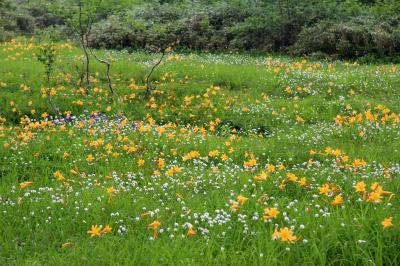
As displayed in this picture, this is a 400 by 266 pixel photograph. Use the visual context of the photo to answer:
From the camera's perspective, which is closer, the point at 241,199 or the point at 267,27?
the point at 241,199

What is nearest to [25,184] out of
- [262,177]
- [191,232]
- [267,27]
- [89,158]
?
[89,158]

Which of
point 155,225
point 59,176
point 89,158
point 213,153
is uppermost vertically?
point 155,225

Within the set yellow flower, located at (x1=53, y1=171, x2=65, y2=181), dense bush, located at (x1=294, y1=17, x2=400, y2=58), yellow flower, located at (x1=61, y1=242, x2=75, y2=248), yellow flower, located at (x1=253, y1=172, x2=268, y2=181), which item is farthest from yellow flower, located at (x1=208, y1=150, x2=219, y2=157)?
dense bush, located at (x1=294, y1=17, x2=400, y2=58)

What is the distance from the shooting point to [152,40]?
73.0ft

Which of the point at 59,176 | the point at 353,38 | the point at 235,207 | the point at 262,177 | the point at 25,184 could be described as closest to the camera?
the point at 235,207

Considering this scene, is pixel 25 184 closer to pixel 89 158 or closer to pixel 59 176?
pixel 59 176

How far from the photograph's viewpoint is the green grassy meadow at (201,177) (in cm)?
377

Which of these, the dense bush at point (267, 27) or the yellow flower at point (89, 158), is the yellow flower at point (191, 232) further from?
the dense bush at point (267, 27)

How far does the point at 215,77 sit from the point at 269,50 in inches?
365

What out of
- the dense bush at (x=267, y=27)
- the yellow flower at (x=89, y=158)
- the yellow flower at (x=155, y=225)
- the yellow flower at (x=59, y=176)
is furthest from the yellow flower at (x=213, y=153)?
the dense bush at (x=267, y=27)

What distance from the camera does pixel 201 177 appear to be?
18.3 feet

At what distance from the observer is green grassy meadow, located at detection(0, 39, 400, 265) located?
377 cm

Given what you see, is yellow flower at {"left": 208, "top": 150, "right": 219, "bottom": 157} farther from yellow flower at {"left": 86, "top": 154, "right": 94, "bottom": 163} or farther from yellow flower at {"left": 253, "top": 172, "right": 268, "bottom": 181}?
yellow flower at {"left": 86, "top": 154, "right": 94, "bottom": 163}

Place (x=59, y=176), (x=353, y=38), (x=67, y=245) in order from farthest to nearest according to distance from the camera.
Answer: (x=353, y=38), (x=59, y=176), (x=67, y=245)
